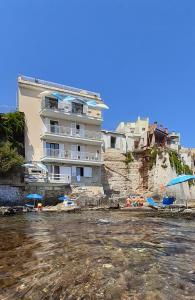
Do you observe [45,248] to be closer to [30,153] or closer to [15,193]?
[15,193]

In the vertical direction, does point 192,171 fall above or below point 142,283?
above

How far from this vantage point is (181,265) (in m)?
4.90

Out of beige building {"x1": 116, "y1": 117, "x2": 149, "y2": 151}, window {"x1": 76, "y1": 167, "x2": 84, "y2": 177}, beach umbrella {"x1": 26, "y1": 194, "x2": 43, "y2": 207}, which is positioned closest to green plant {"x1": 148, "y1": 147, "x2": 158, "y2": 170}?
beige building {"x1": 116, "y1": 117, "x2": 149, "y2": 151}

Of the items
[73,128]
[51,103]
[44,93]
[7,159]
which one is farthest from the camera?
[73,128]

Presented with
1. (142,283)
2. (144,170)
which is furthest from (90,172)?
(142,283)

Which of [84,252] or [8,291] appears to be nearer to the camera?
[8,291]

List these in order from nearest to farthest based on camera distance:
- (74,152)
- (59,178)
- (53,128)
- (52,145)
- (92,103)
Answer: (59,178), (52,145), (53,128), (74,152), (92,103)

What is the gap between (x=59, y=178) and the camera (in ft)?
109

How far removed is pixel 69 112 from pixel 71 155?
19.9 feet

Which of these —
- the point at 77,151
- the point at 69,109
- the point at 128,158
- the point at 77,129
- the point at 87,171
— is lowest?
the point at 87,171

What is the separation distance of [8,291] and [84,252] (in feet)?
8.23

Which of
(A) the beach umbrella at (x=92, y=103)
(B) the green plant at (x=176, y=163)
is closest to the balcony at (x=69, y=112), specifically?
(A) the beach umbrella at (x=92, y=103)

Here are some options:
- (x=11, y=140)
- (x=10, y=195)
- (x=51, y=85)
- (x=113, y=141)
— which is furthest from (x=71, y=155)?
(x=113, y=141)

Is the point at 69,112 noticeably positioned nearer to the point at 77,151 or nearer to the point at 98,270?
the point at 77,151
